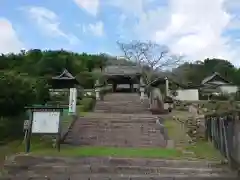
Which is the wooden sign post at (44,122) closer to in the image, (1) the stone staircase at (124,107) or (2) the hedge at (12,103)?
(2) the hedge at (12,103)

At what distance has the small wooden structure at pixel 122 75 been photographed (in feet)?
138

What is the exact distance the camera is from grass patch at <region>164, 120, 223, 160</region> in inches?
435

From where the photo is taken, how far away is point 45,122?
38.9 ft

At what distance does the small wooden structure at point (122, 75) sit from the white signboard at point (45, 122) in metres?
29.8

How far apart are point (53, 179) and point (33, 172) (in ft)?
3.32

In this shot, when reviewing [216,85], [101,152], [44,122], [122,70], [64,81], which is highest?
[122,70]

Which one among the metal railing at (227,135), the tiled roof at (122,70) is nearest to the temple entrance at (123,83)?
the tiled roof at (122,70)

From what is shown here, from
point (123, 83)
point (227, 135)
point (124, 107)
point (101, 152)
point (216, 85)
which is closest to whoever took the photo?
point (227, 135)

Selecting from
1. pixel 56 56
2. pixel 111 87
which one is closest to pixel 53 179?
pixel 111 87

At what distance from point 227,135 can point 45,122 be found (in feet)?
19.0

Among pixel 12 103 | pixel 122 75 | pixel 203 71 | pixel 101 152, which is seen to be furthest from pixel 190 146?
pixel 203 71

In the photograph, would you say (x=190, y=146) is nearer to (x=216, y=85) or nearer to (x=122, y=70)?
(x=122, y=70)

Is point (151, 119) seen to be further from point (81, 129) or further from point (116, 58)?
point (116, 58)

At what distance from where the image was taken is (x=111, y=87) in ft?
141
